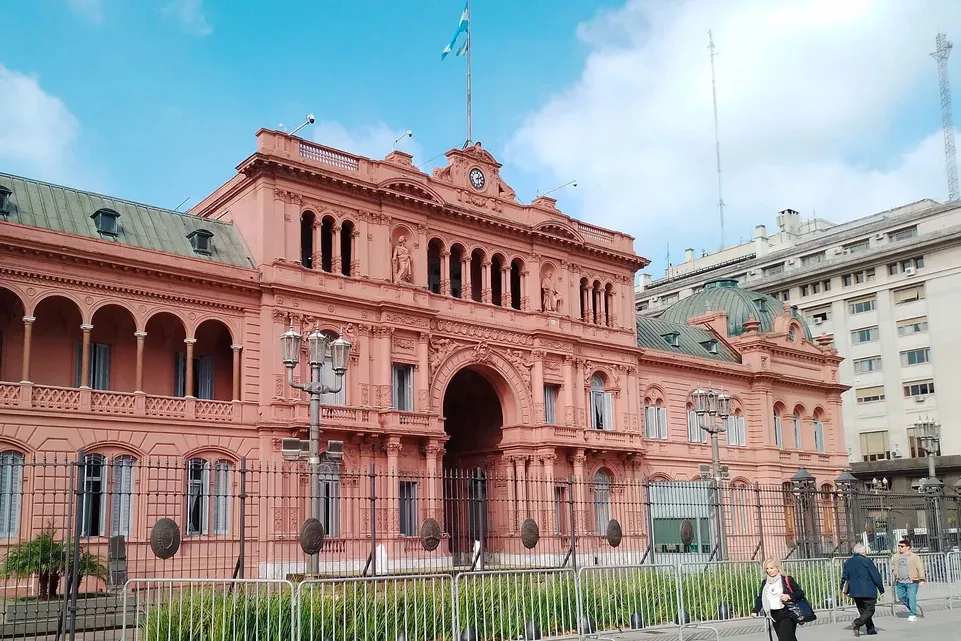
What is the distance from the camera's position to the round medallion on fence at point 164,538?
16562 mm

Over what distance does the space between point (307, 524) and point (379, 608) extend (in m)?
2.86

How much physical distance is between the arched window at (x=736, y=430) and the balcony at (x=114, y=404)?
26928mm

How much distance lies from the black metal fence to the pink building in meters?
0.21

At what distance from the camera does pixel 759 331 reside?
5153cm

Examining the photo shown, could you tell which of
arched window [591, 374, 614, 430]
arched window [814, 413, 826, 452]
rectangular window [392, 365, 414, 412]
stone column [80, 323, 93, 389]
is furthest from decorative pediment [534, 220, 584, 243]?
arched window [814, 413, 826, 452]

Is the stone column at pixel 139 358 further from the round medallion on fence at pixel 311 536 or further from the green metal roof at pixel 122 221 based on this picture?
the round medallion on fence at pixel 311 536

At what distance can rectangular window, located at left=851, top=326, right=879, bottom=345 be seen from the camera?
71.6 m

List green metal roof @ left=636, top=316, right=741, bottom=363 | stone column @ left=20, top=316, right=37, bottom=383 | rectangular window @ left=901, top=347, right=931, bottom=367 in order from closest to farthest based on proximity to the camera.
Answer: stone column @ left=20, top=316, right=37, bottom=383 → green metal roof @ left=636, top=316, right=741, bottom=363 → rectangular window @ left=901, top=347, right=931, bottom=367

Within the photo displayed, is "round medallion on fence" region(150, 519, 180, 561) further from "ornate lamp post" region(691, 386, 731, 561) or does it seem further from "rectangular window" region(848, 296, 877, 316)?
"rectangular window" region(848, 296, 877, 316)

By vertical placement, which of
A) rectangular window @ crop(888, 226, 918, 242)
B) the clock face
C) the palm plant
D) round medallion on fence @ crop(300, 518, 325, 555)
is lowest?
the palm plant

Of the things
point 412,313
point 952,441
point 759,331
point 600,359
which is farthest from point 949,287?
point 412,313

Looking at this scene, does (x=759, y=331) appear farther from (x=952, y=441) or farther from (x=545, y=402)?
(x=952, y=441)

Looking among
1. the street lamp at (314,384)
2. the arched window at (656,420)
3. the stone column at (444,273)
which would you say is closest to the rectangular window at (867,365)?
the arched window at (656,420)

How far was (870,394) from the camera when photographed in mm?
72000
